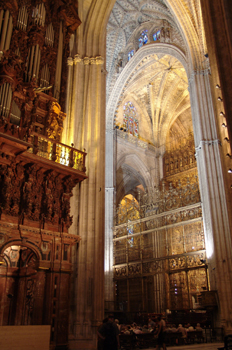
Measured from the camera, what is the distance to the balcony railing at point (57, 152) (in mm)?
7934

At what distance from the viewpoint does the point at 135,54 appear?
21406mm

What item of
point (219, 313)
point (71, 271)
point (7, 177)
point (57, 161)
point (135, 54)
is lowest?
point (219, 313)

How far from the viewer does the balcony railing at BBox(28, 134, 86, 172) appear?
793cm

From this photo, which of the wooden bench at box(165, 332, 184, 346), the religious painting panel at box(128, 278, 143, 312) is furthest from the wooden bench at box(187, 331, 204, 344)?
the religious painting panel at box(128, 278, 143, 312)

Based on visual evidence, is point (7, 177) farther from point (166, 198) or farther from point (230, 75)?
point (166, 198)

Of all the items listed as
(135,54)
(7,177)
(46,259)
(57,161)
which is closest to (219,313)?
(46,259)

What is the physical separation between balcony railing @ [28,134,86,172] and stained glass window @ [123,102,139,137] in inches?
637

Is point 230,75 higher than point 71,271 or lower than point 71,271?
higher

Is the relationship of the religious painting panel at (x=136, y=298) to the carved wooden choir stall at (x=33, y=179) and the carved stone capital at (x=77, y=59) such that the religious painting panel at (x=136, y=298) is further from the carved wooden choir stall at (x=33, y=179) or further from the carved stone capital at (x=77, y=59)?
the carved stone capital at (x=77, y=59)

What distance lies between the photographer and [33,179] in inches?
306

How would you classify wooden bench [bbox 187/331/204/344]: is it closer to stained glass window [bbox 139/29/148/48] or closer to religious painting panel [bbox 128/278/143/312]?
religious painting panel [bbox 128/278/143/312]

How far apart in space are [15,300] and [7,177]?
3.19 metres

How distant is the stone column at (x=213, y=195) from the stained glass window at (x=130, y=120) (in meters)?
8.93

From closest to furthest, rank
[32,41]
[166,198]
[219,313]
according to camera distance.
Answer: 1. [32,41]
2. [219,313]
3. [166,198]
